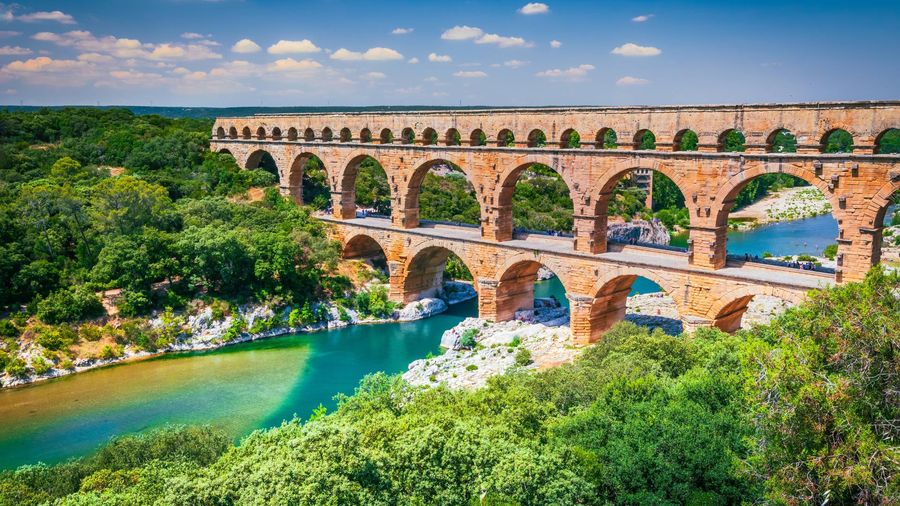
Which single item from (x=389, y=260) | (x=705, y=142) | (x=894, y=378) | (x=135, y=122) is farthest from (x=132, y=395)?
(x=135, y=122)

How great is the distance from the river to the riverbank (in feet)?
114

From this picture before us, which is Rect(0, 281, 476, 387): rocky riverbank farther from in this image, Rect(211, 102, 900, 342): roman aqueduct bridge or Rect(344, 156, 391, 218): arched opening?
Rect(344, 156, 391, 218): arched opening

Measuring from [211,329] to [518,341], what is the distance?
12398 mm

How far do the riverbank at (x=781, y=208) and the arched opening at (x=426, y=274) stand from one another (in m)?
30.5

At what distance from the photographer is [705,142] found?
22094 millimetres

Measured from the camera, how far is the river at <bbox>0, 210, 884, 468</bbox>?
Result: 20891 mm

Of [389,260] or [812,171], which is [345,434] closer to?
[812,171]

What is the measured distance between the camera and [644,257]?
23938 millimetres

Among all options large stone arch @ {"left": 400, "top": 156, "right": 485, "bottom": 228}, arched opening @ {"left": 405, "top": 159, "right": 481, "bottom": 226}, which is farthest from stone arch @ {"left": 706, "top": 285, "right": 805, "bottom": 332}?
arched opening @ {"left": 405, "top": 159, "right": 481, "bottom": 226}

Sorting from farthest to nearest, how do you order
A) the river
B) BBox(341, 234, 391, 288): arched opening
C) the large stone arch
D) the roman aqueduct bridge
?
BBox(341, 234, 391, 288): arched opening
the large stone arch
the river
the roman aqueduct bridge

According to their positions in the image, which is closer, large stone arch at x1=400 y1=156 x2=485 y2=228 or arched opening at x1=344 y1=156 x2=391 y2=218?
large stone arch at x1=400 y1=156 x2=485 y2=228

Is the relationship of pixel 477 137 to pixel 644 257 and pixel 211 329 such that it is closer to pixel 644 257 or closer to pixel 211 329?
pixel 644 257

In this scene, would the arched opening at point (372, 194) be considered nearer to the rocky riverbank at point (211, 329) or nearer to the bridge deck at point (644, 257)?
the bridge deck at point (644, 257)

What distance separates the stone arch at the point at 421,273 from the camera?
30.7 metres
